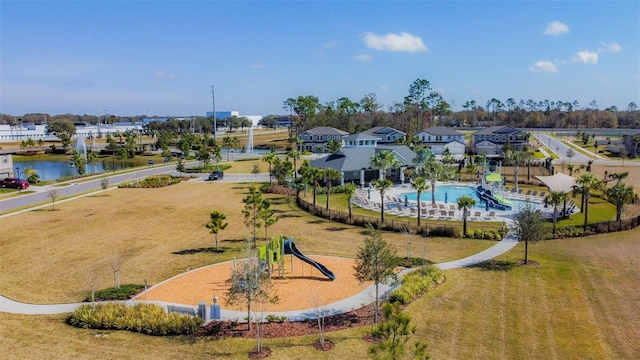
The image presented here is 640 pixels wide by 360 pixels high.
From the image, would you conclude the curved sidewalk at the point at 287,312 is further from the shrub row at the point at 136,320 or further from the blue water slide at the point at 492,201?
the blue water slide at the point at 492,201

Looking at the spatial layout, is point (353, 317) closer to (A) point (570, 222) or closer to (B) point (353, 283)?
(B) point (353, 283)

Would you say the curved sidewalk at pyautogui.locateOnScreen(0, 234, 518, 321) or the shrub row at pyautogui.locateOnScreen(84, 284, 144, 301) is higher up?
the shrub row at pyautogui.locateOnScreen(84, 284, 144, 301)

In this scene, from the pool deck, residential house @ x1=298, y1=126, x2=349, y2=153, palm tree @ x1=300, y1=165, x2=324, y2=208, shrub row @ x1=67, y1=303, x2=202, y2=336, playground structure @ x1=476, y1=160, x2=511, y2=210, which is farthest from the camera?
residential house @ x1=298, y1=126, x2=349, y2=153

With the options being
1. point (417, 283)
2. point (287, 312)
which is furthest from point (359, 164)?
point (287, 312)

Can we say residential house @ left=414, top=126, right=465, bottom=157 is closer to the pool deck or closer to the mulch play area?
the pool deck

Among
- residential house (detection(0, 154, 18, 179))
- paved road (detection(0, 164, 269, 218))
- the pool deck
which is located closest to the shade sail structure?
the pool deck

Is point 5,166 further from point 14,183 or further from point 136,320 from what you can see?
point 136,320
